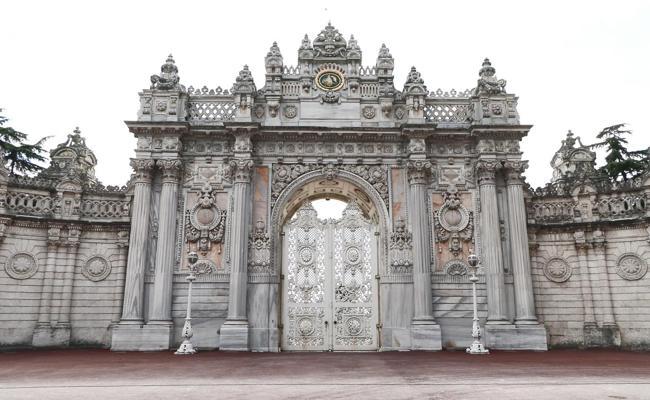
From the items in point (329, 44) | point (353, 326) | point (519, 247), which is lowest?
point (353, 326)

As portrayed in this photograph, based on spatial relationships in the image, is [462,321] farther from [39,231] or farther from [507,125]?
[39,231]

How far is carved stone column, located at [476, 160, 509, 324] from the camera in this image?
18.5 metres

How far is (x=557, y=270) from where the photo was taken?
20.3 metres

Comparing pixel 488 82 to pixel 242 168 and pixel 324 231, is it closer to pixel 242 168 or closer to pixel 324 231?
pixel 324 231

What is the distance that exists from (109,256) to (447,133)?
47.2 feet

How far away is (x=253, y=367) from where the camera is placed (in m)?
12.4

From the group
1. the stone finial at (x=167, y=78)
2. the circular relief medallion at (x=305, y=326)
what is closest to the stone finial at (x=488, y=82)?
the circular relief medallion at (x=305, y=326)

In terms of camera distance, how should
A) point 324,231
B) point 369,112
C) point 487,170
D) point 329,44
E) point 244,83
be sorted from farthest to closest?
1. point 329,44
2. point 369,112
3. point 244,83
4. point 324,231
5. point 487,170

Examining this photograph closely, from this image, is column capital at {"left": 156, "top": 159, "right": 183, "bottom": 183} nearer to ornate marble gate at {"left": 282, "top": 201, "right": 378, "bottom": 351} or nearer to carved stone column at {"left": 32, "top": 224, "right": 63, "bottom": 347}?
carved stone column at {"left": 32, "top": 224, "right": 63, "bottom": 347}

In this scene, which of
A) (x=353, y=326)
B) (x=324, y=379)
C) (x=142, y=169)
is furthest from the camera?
(x=142, y=169)

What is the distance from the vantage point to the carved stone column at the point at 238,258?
18.0m

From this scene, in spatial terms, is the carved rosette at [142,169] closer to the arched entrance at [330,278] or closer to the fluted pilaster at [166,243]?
the fluted pilaster at [166,243]

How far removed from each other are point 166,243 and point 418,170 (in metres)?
9.99

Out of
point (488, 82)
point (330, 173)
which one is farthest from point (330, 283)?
point (488, 82)
